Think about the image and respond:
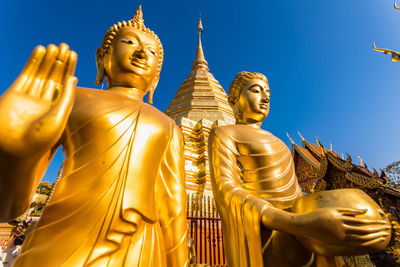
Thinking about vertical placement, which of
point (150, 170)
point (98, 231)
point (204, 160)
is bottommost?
point (98, 231)

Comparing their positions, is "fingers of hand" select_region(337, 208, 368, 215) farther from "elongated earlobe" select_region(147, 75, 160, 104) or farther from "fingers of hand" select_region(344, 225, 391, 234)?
"elongated earlobe" select_region(147, 75, 160, 104)

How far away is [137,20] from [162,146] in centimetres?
109

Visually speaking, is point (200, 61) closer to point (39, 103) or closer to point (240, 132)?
point (240, 132)

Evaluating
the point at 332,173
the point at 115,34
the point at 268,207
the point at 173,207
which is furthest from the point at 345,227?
the point at 332,173

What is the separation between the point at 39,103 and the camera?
2.95 ft

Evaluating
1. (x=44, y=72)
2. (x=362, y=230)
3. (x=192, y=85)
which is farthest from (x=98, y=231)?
(x=192, y=85)

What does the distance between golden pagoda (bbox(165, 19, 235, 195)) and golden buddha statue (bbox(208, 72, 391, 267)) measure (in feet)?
11.0

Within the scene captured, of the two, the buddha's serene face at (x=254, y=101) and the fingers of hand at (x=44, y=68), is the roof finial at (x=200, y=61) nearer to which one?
the buddha's serene face at (x=254, y=101)

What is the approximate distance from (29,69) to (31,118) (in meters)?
0.26

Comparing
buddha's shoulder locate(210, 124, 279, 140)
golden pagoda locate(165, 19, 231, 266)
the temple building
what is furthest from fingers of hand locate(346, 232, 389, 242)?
the temple building

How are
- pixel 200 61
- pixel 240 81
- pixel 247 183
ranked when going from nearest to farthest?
pixel 247 183, pixel 240 81, pixel 200 61

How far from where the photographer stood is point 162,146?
1.39 meters

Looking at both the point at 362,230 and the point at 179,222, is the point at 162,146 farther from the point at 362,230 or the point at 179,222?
the point at 362,230

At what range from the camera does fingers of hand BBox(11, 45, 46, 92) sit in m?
0.92
